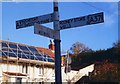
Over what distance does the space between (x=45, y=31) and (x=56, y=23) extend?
0.55 m

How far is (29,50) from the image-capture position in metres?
39.4

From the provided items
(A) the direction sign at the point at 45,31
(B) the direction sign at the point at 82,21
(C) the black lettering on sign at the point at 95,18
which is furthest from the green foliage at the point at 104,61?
(A) the direction sign at the point at 45,31

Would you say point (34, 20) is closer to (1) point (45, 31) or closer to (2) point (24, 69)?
(1) point (45, 31)

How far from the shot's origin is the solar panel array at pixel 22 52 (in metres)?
35.1

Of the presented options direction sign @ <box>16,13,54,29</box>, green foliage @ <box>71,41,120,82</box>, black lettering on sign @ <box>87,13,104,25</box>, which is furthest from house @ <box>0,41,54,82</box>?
black lettering on sign @ <box>87,13,104,25</box>

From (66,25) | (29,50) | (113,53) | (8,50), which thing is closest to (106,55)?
(113,53)

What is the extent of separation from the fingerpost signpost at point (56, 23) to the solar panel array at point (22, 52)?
2319 centimetres

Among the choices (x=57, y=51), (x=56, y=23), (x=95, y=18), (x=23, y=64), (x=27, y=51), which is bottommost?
(x=57, y=51)

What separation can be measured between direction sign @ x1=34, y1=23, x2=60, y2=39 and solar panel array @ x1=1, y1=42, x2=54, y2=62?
23638mm

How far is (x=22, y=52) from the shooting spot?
123ft

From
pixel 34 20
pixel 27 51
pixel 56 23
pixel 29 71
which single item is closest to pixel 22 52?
pixel 27 51

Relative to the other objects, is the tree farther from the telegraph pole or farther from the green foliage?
the telegraph pole

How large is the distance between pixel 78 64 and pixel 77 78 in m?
13.8

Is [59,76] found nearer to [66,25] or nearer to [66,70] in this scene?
[66,25]
